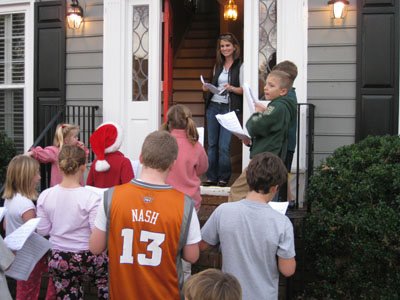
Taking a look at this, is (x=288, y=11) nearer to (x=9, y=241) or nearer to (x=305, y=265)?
(x=305, y=265)

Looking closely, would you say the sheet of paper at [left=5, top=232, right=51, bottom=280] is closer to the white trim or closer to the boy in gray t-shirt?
the boy in gray t-shirt

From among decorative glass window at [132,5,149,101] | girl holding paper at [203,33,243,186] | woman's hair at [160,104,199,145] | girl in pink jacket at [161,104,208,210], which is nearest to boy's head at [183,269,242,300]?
girl in pink jacket at [161,104,208,210]

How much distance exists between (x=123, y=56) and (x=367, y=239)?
375 cm

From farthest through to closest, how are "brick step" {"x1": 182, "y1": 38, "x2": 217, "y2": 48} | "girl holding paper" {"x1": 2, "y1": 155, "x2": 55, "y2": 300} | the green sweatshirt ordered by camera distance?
1. "brick step" {"x1": 182, "y1": 38, "x2": 217, "y2": 48}
2. the green sweatshirt
3. "girl holding paper" {"x1": 2, "y1": 155, "x2": 55, "y2": 300}

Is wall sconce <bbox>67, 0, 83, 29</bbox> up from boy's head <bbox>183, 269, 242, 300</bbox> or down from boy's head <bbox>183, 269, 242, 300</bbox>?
up

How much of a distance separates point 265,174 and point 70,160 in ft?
4.20

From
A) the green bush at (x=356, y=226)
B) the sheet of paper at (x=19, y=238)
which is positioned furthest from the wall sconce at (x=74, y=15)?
the sheet of paper at (x=19, y=238)

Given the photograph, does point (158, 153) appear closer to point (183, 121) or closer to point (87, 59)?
point (183, 121)

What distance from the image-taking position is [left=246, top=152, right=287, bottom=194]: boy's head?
228 cm

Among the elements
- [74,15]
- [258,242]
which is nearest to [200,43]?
[74,15]

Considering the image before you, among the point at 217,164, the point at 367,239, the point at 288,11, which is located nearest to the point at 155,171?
the point at 367,239

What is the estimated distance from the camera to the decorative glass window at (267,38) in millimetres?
5289

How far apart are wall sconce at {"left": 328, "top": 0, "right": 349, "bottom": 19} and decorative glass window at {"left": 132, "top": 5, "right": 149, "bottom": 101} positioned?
7.39 ft

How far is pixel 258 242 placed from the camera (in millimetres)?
2207
